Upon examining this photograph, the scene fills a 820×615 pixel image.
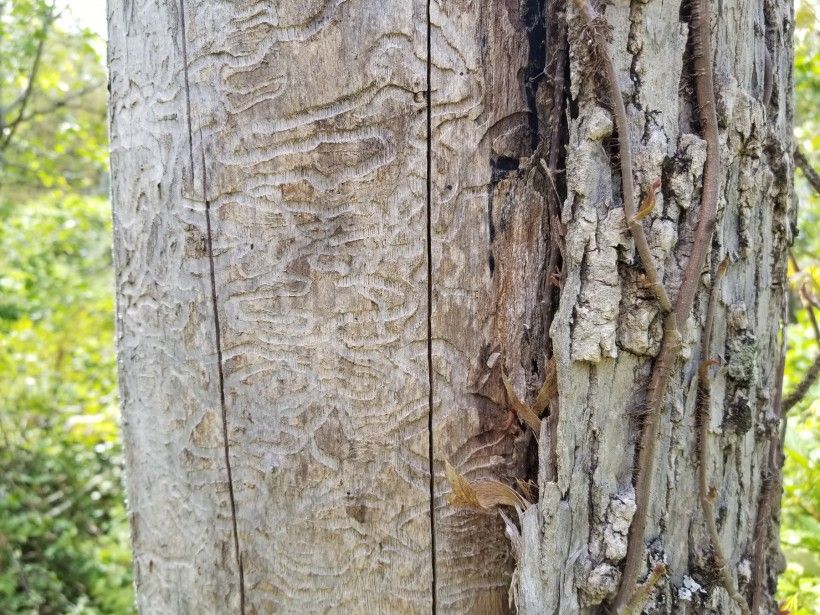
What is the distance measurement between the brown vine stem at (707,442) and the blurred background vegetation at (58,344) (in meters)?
2.71

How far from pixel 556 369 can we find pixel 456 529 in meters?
0.35

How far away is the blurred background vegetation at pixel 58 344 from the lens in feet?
15.7

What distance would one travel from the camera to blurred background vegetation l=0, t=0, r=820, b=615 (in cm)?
477

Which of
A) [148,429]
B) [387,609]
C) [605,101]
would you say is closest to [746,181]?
[605,101]

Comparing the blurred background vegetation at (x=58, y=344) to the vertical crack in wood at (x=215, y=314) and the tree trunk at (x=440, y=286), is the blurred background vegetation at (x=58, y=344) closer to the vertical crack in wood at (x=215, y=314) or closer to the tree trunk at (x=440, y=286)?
the tree trunk at (x=440, y=286)

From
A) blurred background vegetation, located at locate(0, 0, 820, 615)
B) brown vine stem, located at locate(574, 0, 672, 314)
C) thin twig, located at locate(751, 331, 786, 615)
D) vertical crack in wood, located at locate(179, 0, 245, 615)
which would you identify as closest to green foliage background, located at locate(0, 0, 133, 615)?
blurred background vegetation, located at locate(0, 0, 820, 615)

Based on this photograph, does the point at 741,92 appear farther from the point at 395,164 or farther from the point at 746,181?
the point at 395,164

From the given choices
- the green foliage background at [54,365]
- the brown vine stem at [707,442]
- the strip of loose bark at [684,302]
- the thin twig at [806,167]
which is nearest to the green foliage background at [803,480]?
the thin twig at [806,167]

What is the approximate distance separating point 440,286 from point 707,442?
1.75ft

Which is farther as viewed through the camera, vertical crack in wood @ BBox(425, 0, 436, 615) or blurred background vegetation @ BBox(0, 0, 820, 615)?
blurred background vegetation @ BBox(0, 0, 820, 615)

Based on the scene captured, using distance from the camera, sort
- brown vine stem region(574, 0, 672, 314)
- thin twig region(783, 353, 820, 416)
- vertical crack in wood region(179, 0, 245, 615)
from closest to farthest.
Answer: brown vine stem region(574, 0, 672, 314) < vertical crack in wood region(179, 0, 245, 615) < thin twig region(783, 353, 820, 416)

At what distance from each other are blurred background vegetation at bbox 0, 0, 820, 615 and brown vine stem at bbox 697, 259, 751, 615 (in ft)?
8.88

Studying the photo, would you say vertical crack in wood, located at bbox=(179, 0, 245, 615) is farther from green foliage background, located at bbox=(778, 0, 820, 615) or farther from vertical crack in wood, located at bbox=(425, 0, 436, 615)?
green foliage background, located at bbox=(778, 0, 820, 615)

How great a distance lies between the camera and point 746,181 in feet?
3.75
